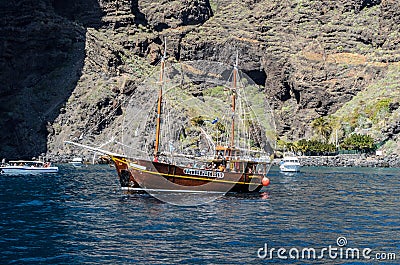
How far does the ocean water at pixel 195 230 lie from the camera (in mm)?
37719

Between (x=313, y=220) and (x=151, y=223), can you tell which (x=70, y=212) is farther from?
Answer: (x=313, y=220)

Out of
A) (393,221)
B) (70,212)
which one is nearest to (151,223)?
(70,212)

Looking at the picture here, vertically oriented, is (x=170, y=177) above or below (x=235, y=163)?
below

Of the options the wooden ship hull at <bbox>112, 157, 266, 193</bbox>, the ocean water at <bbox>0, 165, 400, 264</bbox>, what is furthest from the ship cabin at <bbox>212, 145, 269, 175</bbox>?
the ocean water at <bbox>0, 165, 400, 264</bbox>

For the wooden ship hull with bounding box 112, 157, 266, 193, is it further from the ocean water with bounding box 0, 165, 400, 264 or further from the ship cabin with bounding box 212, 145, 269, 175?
the ocean water with bounding box 0, 165, 400, 264

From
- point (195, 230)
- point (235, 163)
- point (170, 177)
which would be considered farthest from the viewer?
point (235, 163)

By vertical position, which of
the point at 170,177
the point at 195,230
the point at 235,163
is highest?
the point at 235,163

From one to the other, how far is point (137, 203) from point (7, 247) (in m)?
27.4

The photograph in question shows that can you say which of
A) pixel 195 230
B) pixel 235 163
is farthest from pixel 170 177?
pixel 195 230

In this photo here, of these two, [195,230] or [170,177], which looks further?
[170,177]

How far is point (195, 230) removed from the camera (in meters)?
47.6

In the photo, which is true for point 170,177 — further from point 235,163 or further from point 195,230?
point 195,230

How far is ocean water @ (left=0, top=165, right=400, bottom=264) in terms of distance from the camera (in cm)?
3772

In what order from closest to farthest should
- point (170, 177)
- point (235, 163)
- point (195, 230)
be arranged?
Answer: 1. point (195, 230)
2. point (170, 177)
3. point (235, 163)
